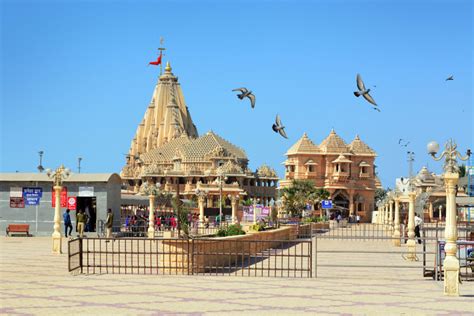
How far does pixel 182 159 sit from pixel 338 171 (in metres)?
16.1

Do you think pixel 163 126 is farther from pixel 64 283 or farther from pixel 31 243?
pixel 64 283

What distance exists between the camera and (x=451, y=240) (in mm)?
14422

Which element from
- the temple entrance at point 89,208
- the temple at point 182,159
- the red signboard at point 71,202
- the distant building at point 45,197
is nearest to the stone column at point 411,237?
the distant building at point 45,197

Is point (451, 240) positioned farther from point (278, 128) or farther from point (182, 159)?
point (182, 159)

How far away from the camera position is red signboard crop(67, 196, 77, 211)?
107 ft

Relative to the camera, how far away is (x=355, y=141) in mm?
98562

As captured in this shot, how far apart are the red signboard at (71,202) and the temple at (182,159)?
47430 millimetres

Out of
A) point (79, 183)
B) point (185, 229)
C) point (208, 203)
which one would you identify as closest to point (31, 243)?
point (79, 183)

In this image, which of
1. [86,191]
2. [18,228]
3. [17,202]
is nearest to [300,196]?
[86,191]

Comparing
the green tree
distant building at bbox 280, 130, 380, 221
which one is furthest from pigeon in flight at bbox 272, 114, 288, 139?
distant building at bbox 280, 130, 380, 221

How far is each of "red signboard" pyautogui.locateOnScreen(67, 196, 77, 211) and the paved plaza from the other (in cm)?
1423

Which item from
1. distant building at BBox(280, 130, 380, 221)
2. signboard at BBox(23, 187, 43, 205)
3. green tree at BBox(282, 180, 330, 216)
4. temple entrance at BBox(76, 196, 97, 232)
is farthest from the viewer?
distant building at BBox(280, 130, 380, 221)

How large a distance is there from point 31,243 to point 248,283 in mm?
14499

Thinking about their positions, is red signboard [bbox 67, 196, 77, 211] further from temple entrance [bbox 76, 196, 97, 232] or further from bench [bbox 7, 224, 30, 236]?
bench [bbox 7, 224, 30, 236]
